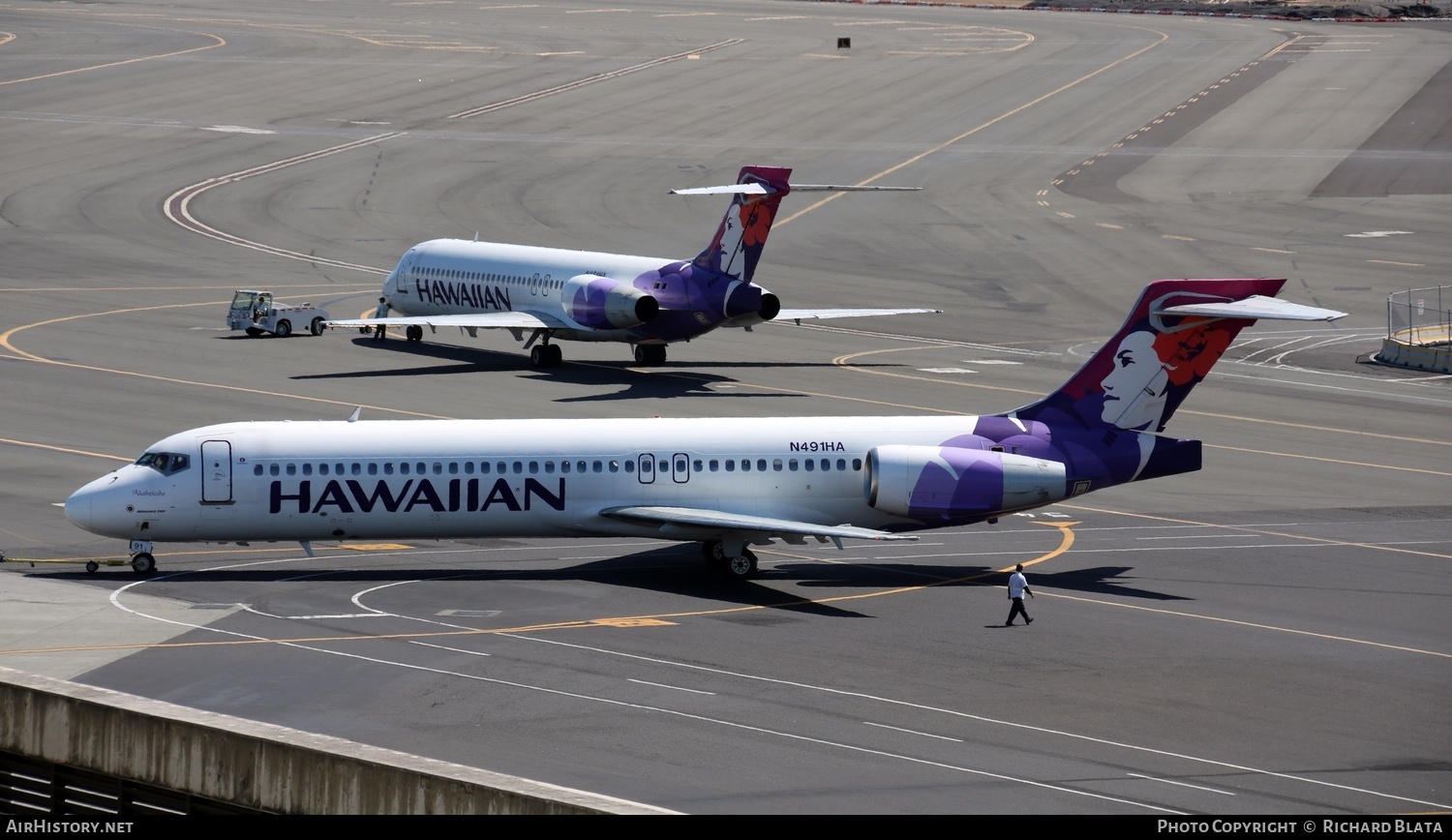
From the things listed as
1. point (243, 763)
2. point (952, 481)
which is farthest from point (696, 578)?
point (243, 763)

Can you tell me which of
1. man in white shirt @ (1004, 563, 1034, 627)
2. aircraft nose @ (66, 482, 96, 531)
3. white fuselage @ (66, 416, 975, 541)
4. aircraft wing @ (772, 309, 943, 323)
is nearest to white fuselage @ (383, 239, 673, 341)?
aircraft wing @ (772, 309, 943, 323)

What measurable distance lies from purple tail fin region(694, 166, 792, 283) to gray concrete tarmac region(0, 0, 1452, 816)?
14.1ft

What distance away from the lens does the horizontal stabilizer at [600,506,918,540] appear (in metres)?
37.2

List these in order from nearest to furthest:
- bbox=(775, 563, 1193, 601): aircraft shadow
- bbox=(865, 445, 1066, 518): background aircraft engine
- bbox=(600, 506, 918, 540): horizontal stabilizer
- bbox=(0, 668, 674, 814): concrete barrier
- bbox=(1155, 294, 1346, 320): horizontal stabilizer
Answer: bbox=(0, 668, 674, 814): concrete barrier, bbox=(600, 506, 918, 540): horizontal stabilizer, bbox=(1155, 294, 1346, 320): horizontal stabilizer, bbox=(865, 445, 1066, 518): background aircraft engine, bbox=(775, 563, 1193, 601): aircraft shadow

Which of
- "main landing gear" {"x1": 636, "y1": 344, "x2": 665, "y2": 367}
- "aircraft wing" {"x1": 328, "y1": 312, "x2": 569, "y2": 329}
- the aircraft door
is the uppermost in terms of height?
"aircraft wing" {"x1": 328, "y1": 312, "x2": 569, "y2": 329}

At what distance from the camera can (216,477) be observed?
38188mm

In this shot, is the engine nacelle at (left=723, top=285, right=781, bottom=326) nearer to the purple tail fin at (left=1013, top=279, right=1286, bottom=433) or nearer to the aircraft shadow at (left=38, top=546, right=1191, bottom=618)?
the aircraft shadow at (left=38, top=546, right=1191, bottom=618)

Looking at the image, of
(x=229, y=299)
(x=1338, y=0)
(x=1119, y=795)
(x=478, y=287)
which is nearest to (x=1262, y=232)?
(x=478, y=287)

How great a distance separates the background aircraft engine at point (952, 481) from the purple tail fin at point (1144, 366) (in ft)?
6.23

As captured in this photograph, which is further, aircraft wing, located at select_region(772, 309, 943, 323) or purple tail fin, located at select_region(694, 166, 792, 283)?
aircraft wing, located at select_region(772, 309, 943, 323)

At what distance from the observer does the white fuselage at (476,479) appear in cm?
3825

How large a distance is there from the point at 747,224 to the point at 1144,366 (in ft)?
73.9

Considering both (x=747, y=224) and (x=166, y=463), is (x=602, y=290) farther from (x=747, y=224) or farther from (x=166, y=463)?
(x=166, y=463)

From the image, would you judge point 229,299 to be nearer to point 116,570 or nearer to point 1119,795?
point 116,570
